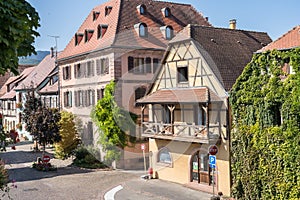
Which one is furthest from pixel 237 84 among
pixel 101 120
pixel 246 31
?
pixel 101 120

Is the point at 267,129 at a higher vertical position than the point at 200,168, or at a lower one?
higher

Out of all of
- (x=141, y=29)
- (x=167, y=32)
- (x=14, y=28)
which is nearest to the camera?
(x=14, y=28)

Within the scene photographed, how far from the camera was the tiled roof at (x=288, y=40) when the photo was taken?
1807cm

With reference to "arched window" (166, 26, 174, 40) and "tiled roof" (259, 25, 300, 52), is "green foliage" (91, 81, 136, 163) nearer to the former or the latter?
"arched window" (166, 26, 174, 40)

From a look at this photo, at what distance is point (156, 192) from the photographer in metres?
21.2

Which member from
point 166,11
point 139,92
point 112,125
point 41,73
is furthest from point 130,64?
point 41,73

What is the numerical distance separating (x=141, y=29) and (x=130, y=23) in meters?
1.03

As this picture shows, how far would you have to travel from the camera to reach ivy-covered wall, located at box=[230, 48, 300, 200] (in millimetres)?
16859

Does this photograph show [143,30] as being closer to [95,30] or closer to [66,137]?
[95,30]

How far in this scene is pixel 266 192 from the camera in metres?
18.1

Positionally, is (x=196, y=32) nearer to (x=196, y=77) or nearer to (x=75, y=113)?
(x=196, y=77)

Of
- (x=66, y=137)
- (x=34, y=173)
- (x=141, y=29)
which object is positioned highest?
(x=141, y=29)

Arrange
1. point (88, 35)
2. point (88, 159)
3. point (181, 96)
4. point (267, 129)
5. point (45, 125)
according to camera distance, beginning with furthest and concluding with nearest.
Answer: point (88, 35)
point (45, 125)
point (88, 159)
point (181, 96)
point (267, 129)

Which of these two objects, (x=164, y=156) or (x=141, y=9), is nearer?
(x=164, y=156)
